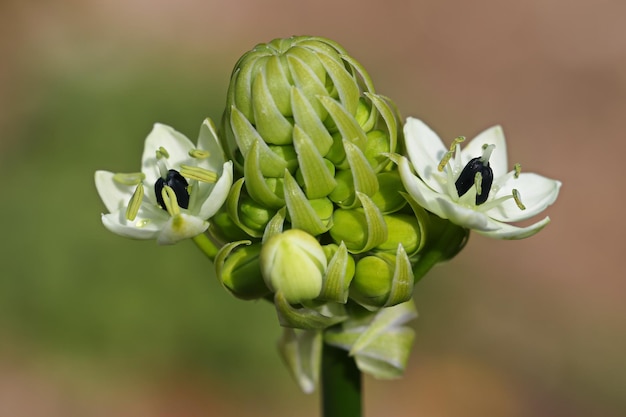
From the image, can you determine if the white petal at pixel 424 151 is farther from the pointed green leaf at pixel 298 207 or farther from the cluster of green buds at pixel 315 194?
the pointed green leaf at pixel 298 207

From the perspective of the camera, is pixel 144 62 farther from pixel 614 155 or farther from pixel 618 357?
pixel 618 357

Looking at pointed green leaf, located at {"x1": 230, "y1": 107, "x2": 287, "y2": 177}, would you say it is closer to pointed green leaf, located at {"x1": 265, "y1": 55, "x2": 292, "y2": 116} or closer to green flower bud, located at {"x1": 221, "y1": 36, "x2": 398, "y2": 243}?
green flower bud, located at {"x1": 221, "y1": 36, "x2": 398, "y2": 243}

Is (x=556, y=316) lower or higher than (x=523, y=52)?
lower

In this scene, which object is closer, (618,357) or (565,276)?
(618,357)

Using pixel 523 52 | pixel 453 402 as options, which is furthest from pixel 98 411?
pixel 523 52

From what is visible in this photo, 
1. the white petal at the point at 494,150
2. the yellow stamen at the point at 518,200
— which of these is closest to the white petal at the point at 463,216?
the yellow stamen at the point at 518,200

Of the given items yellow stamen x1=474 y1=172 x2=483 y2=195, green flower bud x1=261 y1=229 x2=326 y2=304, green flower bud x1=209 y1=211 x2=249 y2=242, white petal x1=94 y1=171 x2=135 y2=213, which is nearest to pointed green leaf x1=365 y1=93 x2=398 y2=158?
yellow stamen x1=474 y1=172 x2=483 y2=195
